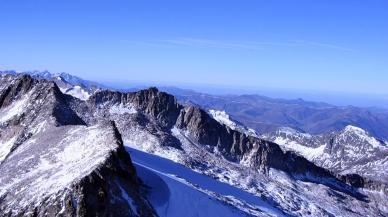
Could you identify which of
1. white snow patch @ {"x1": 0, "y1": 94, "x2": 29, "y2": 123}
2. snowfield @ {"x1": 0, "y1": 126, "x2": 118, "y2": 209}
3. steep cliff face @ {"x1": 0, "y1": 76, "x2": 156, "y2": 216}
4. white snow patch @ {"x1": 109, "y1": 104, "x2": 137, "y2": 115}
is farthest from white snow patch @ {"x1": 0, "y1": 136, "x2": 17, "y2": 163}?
white snow patch @ {"x1": 109, "y1": 104, "x2": 137, "y2": 115}

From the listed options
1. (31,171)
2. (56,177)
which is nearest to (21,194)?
(56,177)

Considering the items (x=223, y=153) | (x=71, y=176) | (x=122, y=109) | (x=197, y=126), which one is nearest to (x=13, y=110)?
(x=122, y=109)

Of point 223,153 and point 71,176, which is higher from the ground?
point 71,176

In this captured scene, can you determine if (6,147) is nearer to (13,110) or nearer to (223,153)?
(13,110)

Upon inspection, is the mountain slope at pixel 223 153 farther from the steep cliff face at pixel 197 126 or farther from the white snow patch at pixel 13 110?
the white snow patch at pixel 13 110

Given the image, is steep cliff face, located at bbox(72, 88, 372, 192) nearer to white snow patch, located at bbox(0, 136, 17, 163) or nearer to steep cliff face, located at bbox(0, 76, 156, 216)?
white snow patch, located at bbox(0, 136, 17, 163)

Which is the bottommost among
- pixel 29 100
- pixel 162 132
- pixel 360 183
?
pixel 360 183

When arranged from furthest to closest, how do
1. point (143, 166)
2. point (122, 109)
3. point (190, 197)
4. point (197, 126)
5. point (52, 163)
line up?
point (197, 126), point (122, 109), point (143, 166), point (190, 197), point (52, 163)

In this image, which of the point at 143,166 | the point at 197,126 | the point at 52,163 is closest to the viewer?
the point at 52,163

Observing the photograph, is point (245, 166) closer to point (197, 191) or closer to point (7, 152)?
point (197, 191)
